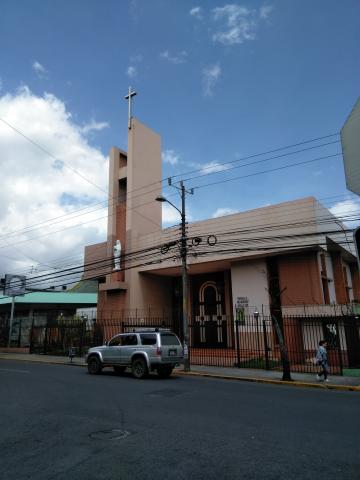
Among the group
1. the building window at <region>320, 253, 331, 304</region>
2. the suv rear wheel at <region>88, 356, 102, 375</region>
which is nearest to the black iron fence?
the building window at <region>320, 253, 331, 304</region>

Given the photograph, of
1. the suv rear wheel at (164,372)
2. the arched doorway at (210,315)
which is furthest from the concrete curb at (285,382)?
the arched doorway at (210,315)

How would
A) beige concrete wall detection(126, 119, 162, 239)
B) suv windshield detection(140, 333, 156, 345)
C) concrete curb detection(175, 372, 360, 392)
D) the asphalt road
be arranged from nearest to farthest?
the asphalt road
concrete curb detection(175, 372, 360, 392)
suv windshield detection(140, 333, 156, 345)
beige concrete wall detection(126, 119, 162, 239)

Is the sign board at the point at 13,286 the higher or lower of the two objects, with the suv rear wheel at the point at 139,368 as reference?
higher

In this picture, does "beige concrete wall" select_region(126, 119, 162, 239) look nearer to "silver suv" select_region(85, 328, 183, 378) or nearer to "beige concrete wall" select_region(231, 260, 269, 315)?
"beige concrete wall" select_region(231, 260, 269, 315)

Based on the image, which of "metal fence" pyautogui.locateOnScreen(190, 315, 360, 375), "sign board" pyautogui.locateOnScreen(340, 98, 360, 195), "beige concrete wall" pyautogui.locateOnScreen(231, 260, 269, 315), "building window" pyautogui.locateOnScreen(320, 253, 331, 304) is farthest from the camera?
"beige concrete wall" pyautogui.locateOnScreen(231, 260, 269, 315)

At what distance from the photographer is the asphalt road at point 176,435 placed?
516 cm

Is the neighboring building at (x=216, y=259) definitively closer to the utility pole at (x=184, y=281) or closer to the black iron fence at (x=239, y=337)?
the black iron fence at (x=239, y=337)

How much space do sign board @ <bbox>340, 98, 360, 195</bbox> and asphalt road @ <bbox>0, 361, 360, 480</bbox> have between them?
3.82 m

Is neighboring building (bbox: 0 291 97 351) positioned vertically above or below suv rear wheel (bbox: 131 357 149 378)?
above

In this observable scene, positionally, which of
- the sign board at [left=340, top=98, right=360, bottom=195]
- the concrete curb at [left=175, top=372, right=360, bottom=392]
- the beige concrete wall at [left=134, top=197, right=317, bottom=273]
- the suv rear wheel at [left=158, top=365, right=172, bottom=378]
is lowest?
the concrete curb at [left=175, top=372, right=360, bottom=392]

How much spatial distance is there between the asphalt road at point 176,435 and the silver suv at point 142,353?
427cm

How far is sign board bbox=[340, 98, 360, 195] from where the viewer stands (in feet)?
10.2

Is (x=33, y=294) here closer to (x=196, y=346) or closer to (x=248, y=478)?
(x=196, y=346)

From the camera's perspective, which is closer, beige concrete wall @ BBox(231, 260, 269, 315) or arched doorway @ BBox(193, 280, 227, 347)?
beige concrete wall @ BBox(231, 260, 269, 315)
